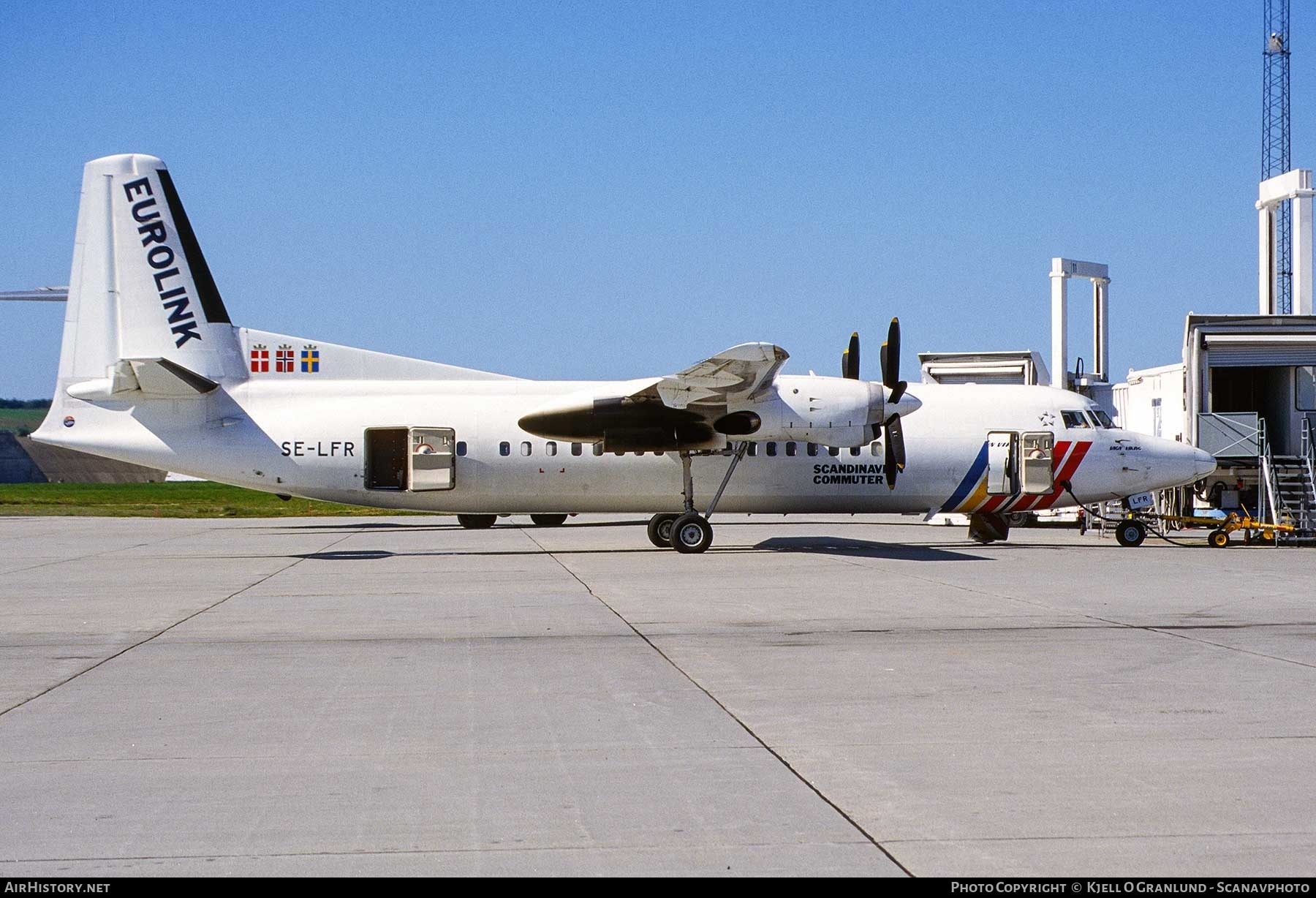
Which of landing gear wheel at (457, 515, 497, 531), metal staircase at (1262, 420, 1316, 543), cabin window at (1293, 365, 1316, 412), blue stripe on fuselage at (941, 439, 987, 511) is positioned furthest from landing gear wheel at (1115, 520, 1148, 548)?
landing gear wheel at (457, 515, 497, 531)

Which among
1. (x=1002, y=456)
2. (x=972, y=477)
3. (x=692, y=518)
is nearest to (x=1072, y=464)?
(x=1002, y=456)

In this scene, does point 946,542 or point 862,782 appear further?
point 946,542

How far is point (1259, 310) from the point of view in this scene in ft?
117

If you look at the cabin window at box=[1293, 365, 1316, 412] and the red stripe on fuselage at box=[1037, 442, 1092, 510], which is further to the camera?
the cabin window at box=[1293, 365, 1316, 412]

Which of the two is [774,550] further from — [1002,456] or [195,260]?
[195,260]

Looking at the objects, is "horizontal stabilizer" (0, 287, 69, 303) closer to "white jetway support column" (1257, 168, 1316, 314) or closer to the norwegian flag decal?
the norwegian flag decal

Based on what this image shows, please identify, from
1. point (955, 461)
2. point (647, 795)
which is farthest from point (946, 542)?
point (647, 795)

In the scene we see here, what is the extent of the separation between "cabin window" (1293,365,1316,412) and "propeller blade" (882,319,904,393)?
47.3ft

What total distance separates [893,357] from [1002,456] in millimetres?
4257

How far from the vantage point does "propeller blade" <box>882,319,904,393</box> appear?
72.9 feet

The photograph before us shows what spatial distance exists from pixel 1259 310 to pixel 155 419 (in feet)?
103

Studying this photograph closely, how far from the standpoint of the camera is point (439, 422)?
912 inches
